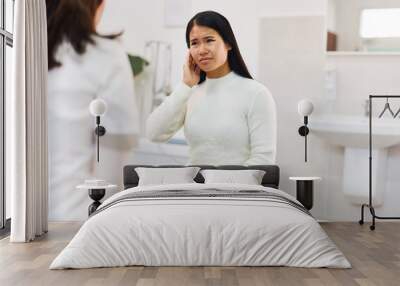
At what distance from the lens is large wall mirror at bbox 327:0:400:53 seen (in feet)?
24.4

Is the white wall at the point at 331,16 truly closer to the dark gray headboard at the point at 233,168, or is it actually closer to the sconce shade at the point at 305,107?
the sconce shade at the point at 305,107

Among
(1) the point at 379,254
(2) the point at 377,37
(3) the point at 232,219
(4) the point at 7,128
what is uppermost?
(2) the point at 377,37

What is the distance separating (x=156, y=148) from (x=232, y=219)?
9.26 ft

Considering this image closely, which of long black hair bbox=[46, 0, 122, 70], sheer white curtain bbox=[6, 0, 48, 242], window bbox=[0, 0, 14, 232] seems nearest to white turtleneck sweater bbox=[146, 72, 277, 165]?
long black hair bbox=[46, 0, 122, 70]

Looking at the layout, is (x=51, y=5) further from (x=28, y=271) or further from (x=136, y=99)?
(x=28, y=271)

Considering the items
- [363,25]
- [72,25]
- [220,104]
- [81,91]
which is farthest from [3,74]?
[363,25]

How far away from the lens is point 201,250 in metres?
4.64

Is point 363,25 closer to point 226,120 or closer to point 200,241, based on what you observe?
point 226,120

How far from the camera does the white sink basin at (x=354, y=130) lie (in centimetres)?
693

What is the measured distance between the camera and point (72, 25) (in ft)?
24.4

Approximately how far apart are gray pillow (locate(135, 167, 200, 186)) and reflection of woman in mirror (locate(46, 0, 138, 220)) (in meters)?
0.66

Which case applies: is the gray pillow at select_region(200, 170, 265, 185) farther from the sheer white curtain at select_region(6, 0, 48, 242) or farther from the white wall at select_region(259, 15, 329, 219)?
the sheer white curtain at select_region(6, 0, 48, 242)

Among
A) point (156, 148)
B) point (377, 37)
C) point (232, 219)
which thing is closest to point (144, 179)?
point (156, 148)

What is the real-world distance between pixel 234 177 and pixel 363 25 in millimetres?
2529
